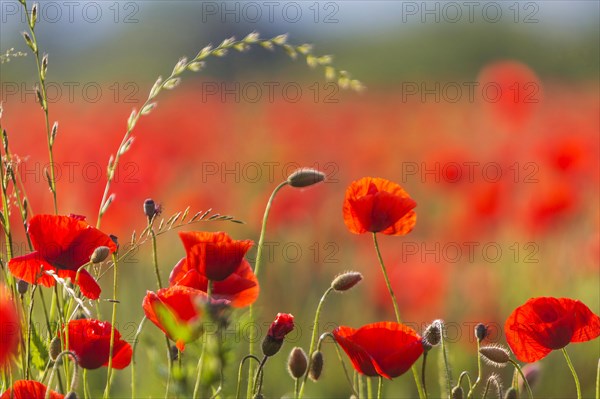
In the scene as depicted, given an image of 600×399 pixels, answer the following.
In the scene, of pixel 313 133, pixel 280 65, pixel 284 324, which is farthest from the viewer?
pixel 280 65

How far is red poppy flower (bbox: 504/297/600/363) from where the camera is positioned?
1.12 meters

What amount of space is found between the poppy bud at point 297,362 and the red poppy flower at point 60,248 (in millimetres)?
239

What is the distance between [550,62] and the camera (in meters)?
16.3

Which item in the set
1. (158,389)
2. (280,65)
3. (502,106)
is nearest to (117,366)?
(158,389)

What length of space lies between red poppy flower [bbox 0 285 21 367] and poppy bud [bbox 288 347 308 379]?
0.31 metres

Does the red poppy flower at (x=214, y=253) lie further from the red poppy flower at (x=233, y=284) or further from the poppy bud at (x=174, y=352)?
the poppy bud at (x=174, y=352)

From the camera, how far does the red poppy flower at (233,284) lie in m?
1.08

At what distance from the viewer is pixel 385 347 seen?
1096 millimetres

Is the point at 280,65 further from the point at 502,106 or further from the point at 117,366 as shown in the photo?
the point at 117,366

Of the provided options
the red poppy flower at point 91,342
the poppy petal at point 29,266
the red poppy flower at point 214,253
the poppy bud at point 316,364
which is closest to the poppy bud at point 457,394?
the poppy bud at point 316,364

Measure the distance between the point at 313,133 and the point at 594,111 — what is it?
1895 millimetres

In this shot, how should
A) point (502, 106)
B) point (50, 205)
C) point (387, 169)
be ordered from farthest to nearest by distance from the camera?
1. point (387, 169)
2. point (502, 106)
3. point (50, 205)

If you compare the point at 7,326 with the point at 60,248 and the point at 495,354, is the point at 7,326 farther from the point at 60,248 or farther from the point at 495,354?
the point at 495,354

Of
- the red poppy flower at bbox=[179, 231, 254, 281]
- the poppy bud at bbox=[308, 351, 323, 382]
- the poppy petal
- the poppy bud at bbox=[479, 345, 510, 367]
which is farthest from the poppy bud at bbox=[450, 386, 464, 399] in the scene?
the poppy petal
